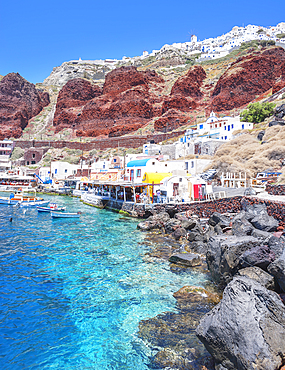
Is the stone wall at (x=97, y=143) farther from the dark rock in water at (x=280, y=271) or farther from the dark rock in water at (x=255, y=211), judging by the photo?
the dark rock in water at (x=280, y=271)

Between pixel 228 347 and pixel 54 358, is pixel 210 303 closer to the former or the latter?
pixel 228 347

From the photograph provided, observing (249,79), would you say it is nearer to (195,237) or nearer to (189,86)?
(189,86)

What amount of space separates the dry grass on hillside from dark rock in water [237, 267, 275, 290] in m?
26.7

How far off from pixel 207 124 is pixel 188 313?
55.5 meters

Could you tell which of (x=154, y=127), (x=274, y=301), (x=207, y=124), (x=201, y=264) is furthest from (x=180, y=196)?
(x=154, y=127)

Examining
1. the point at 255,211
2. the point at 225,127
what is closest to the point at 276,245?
the point at 255,211

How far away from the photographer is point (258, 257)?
9.44 metres

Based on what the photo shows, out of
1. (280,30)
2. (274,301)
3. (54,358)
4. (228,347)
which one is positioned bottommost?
(54,358)

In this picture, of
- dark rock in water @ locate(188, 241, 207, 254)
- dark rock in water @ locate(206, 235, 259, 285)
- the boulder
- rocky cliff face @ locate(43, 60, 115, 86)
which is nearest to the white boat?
dark rock in water @ locate(188, 241, 207, 254)

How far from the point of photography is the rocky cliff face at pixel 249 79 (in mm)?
84188

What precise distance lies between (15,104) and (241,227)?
119 m

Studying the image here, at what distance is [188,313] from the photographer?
891 cm

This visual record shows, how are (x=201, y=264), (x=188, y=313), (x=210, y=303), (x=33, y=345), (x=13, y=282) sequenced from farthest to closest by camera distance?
(x=201, y=264)
(x=13, y=282)
(x=210, y=303)
(x=188, y=313)
(x=33, y=345)

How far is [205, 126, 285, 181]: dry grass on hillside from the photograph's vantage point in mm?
33469
